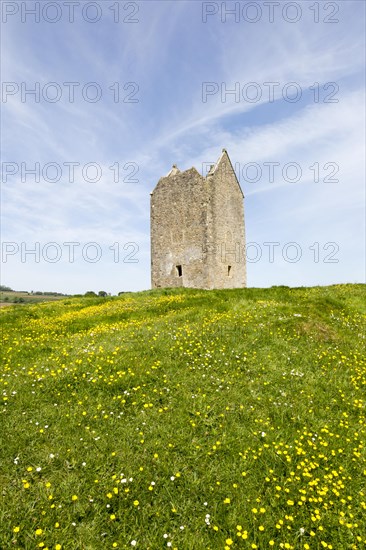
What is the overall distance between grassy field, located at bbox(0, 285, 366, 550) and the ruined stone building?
63.6 feet

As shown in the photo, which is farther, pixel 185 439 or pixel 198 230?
pixel 198 230

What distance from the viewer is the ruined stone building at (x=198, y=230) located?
32.6 metres

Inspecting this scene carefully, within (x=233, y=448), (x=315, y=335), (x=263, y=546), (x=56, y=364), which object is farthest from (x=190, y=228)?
(x=263, y=546)

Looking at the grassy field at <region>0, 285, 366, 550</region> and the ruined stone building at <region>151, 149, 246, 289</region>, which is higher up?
the ruined stone building at <region>151, 149, 246, 289</region>

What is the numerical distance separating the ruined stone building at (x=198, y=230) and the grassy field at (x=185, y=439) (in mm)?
19396

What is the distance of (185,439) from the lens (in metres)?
7.59

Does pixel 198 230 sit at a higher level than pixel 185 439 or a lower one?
higher

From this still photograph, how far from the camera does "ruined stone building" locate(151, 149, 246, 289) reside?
32.6 meters

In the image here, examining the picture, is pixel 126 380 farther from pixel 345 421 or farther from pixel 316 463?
pixel 345 421

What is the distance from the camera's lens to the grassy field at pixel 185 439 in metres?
5.70

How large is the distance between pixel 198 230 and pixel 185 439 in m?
26.5

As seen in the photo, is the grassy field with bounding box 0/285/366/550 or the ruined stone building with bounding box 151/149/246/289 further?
the ruined stone building with bounding box 151/149/246/289

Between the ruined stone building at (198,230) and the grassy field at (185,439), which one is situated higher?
the ruined stone building at (198,230)

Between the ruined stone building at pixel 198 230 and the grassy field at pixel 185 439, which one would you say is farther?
the ruined stone building at pixel 198 230
